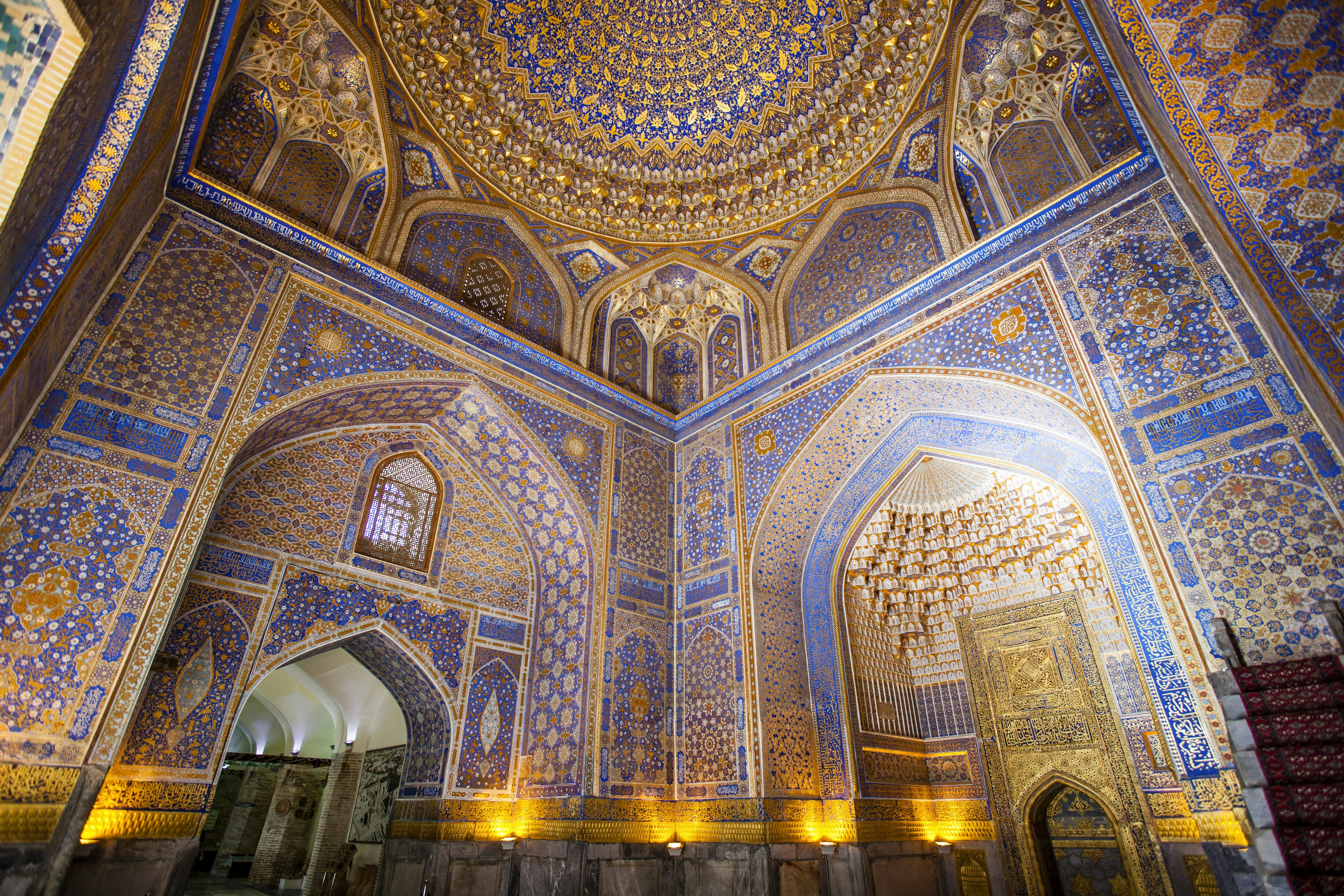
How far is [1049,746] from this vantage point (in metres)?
8.12

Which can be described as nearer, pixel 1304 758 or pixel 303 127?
pixel 1304 758

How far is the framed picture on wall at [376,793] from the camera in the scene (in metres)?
7.43

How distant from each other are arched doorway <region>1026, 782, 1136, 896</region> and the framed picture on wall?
7340mm

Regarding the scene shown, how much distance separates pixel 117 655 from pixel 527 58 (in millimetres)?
6790

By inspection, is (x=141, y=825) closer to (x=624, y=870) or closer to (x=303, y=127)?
(x=624, y=870)

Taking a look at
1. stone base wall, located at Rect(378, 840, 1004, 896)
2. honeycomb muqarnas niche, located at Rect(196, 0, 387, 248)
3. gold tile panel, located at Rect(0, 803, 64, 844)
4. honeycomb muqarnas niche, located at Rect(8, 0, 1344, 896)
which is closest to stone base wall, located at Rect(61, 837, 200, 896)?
honeycomb muqarnas niche, located at Rect(8, 0, 1344, 896)

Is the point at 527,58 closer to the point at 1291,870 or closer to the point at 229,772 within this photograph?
the point at 1291,870

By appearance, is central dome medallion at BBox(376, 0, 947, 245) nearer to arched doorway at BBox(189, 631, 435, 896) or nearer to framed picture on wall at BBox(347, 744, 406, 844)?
arched doorway at BBox(189, 631, 435, 896)

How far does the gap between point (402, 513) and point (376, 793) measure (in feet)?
11.1

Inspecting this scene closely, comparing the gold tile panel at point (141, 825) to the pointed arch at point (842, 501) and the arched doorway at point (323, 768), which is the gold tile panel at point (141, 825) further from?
the pointed arch at point (842, 501)

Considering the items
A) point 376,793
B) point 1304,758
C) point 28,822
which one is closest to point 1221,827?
point 1304,758

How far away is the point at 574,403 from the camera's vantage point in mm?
7883

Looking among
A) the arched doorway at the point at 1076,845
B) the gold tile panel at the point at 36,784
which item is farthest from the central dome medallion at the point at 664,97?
the arched doorway at the point at 1076,845

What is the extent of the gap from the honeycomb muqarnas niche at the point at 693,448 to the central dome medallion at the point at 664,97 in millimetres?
48
